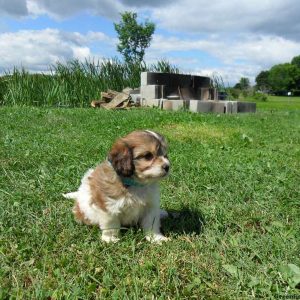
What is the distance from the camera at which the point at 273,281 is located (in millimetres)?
2631

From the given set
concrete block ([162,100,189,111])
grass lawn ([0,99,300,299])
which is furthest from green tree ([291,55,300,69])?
grass lawn ([0,99,300,299])

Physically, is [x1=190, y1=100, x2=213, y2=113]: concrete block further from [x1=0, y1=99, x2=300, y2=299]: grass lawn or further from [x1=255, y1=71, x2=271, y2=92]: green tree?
[x1=255, y1=71, x2=271, y2=92]: green tree

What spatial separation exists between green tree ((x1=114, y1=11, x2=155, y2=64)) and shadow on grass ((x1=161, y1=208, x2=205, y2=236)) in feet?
158

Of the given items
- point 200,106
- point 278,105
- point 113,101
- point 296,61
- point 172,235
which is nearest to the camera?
point 172,235

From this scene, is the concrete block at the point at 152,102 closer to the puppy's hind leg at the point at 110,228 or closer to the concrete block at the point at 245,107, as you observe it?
the concrete block at the point at 245,107

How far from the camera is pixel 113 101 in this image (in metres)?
16.9

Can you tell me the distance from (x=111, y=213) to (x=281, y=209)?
1.85 metres

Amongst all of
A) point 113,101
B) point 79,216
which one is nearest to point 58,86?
point 113,101

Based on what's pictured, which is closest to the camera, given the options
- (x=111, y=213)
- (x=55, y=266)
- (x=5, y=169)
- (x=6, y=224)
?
(x=55, y=266)

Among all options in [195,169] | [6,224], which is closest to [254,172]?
[195,169]

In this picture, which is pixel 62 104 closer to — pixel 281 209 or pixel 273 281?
pixel 281 209

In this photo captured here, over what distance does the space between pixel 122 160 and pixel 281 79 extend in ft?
Result: 394

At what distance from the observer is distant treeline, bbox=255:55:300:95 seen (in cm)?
11319

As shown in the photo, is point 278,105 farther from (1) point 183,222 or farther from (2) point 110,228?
(2) point 110,228
